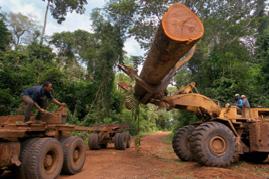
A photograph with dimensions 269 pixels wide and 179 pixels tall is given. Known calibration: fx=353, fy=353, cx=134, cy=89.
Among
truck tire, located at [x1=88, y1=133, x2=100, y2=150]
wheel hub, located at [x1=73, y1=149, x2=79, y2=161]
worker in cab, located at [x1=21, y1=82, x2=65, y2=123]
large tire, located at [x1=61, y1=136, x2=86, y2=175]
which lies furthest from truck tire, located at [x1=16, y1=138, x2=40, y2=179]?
truck tire, located at [x1=88, y1=133, x2=100, y2=150]

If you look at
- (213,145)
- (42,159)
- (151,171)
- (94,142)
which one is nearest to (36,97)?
(42,159)

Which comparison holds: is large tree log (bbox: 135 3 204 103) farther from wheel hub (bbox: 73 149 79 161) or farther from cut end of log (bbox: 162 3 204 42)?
wheel hub (bbox: 73 149 79 161)

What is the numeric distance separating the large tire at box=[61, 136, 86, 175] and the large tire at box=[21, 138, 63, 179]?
1.70 ft

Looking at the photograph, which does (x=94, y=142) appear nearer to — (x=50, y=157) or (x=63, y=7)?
(x=50, y=157)

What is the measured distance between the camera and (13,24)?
141 feet

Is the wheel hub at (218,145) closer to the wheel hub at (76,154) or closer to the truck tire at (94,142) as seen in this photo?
the wheel hub at (76,154)

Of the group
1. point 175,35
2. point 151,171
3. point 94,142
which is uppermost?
point 175,35

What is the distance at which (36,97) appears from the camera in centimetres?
809

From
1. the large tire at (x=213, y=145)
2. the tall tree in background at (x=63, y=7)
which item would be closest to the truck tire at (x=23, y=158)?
the large tire at (x=213, y=145)

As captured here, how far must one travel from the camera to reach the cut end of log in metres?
6.26

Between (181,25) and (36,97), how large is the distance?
3.76 meters

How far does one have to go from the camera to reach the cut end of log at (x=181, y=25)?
626 centimetres

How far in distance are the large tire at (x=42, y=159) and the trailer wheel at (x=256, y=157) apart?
6.81 m

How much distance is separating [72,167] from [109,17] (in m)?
21.6
